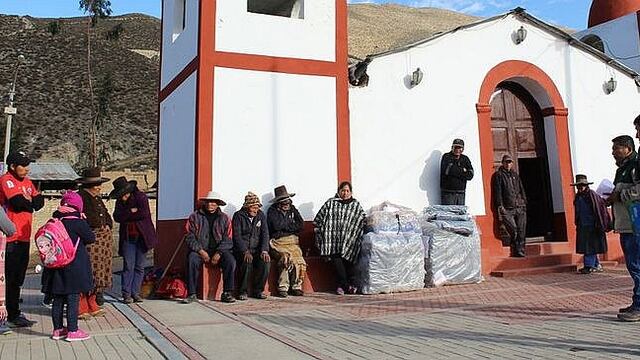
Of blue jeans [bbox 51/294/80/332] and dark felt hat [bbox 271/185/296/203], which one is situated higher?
dark felt hat [bbox 271/185/296/203]

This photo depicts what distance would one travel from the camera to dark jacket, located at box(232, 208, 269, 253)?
26.1 feet

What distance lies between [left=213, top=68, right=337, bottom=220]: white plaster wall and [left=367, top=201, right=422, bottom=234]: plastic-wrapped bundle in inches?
33.0

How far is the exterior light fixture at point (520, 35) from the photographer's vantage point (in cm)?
1105

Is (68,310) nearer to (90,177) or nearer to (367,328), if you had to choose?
(90,177)

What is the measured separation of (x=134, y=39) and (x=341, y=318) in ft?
220

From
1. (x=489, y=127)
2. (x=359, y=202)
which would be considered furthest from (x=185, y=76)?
(x=489, y=127)

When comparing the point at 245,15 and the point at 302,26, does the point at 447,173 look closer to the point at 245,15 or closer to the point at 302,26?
the point at 302,26

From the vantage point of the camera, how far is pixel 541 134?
11.4 meters

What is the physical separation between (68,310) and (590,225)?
8.35 meters

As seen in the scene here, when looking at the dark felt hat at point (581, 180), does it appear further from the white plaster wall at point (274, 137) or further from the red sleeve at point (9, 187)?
the red sleeve at point (9, 187)

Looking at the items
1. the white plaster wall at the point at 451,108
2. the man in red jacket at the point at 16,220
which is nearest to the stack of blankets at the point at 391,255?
the white plaster wall at the point at 451,108

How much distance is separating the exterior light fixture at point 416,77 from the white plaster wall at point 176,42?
383 centimetres

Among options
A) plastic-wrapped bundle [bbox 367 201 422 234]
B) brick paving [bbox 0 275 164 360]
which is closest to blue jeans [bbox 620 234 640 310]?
plastic-wrapped bundle [bbox 367 201 422 234]

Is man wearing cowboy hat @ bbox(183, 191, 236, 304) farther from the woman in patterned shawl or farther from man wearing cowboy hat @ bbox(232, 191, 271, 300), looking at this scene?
the woman in patterned shawl
